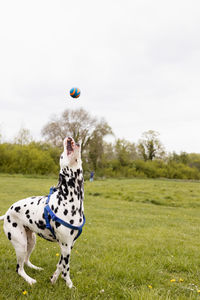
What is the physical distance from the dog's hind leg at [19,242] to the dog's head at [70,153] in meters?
1.28

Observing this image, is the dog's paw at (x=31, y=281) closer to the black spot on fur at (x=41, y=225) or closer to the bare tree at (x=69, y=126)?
the black spot on fur at (x=41, y=225)

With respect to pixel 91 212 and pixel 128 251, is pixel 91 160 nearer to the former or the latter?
pixel 91 212

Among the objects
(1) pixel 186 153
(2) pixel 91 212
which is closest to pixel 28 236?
(2) pixel 91 212

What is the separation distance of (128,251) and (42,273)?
206cm

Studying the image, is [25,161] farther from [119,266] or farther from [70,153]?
[70,153]

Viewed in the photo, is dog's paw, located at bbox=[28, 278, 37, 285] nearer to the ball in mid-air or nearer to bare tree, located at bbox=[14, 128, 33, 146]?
the ball in mid-air

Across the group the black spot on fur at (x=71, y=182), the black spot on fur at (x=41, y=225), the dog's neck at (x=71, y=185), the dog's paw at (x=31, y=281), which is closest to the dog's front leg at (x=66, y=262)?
the black spot on fur at (x=41, y=225)

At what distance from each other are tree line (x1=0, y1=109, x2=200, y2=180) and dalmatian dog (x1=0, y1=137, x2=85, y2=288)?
30504mm

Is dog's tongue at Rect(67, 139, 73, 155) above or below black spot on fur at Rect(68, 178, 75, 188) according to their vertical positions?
above

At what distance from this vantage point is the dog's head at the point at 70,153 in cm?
339

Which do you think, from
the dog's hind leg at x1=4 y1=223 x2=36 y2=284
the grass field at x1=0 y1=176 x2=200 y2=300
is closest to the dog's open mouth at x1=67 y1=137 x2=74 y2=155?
the dog's hind leg at x1=4 y1=223 x2=36 y2=284

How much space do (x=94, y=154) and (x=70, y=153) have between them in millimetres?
40198

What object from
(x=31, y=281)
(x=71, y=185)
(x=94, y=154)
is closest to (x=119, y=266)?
(x=31, y=281)

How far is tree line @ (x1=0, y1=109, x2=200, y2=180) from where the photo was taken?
38562 mm
